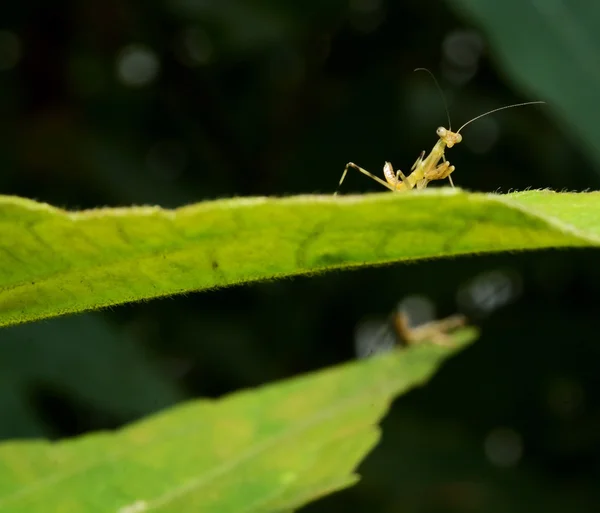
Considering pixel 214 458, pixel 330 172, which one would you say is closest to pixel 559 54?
pixel 214 458

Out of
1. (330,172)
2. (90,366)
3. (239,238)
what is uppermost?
(330,172)

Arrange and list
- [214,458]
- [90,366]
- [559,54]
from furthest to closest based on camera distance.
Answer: [90,366]
[559,54]
[214,458]

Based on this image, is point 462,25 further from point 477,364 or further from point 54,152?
point 54,152

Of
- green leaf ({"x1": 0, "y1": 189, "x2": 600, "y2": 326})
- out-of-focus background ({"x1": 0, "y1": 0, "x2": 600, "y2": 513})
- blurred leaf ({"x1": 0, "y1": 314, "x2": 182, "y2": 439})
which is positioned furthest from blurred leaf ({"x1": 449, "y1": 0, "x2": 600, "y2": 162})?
blurred leaf ({"x1": 0, "y1": 314, "x2": 182, "y2": 439})

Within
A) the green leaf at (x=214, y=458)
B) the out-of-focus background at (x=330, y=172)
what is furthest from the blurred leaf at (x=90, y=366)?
the green leaf at (x=214, y=458)

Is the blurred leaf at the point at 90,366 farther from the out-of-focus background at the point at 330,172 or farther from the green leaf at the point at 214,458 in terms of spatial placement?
the green leaf at the point at 214,458

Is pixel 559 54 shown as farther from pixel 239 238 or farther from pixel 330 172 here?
pixel 330 172

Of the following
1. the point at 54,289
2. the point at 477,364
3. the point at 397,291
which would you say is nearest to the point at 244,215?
the point at 54,289
